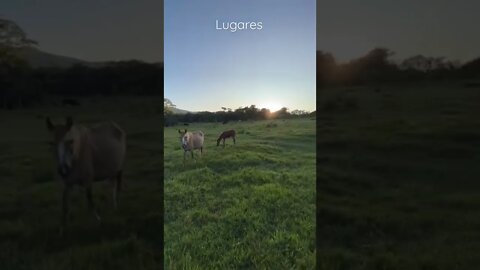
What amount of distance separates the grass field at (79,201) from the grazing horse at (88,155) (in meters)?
0.05

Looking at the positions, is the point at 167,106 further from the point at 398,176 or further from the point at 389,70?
the point at 398,176

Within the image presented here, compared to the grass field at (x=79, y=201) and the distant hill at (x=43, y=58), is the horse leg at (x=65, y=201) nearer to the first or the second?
the grass field at (x=79, y=201)

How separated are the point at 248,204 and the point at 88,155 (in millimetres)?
1279

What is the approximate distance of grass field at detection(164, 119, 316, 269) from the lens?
15.1ft

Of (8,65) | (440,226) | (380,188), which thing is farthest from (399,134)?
(8,65)

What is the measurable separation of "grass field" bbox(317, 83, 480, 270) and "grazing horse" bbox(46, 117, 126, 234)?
5.18 feet

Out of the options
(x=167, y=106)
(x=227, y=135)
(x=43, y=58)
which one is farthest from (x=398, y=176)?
(x=43, y=58)

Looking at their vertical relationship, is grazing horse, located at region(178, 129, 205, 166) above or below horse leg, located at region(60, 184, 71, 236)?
above

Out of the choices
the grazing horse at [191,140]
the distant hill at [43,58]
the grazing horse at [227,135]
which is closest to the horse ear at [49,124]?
the distant hill at [43,58]

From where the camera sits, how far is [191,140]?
4625 mm

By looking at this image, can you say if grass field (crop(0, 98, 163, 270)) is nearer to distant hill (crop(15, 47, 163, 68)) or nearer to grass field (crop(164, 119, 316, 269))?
grass field (crop(164, 119, 316, 269))

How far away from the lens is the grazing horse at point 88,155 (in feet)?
14.8

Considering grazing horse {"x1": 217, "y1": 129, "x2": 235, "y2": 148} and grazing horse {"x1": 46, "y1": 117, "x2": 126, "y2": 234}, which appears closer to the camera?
grazing horse {"x1": 46, "y1": 117, "x2": 126, "y2": 234}

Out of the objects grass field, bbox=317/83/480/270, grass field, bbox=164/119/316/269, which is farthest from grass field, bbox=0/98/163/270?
grass field, bbox=317/83/480/270
